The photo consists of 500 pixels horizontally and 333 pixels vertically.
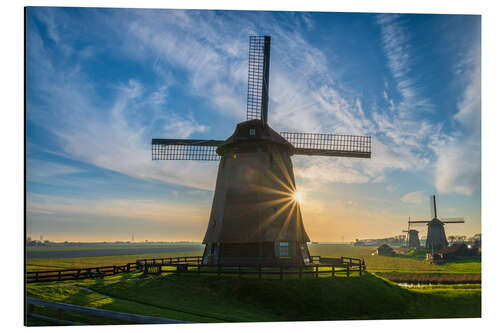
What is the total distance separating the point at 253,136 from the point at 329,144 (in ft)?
13.6

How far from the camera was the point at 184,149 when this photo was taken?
18.9m

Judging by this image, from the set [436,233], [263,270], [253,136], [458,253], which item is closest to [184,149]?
[253,136]

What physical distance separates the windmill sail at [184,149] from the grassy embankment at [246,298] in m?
6.17

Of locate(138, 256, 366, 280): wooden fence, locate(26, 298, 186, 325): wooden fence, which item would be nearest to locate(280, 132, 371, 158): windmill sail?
locate(138, 256, 366, 280): wooden fence

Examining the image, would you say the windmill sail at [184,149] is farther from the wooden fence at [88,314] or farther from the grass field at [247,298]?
the wooden fence at [88,314]

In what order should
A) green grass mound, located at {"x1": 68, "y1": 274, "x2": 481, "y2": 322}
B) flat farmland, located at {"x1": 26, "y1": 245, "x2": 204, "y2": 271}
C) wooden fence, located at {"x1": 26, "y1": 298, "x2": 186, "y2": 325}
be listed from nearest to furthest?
wooden fence, located at {"x1": 26, "y1": 298, "x2": 186, "y2": 325} < green grass mound, located at {"x1": 68, "y1": 274, "x2": 481, "y2": 322} < flat farmland, located at {"x1": 26, "y1": 245, "x2": 204, "y2": 271}

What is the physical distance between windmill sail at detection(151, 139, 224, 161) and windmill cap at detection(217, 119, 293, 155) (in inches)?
46.0

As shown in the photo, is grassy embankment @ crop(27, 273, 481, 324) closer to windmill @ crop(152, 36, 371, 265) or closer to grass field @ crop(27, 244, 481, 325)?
grass field @ crop(27, 244, 481, 325)

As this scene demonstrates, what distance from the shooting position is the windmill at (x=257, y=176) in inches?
642

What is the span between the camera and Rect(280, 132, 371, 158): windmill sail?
18.3m

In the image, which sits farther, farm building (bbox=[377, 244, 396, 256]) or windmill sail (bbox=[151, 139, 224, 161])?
farm building (bbox=[377, 244, 396, 256])

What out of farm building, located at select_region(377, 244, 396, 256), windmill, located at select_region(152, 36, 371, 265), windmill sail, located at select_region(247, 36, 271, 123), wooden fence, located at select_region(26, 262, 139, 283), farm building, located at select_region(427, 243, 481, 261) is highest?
windmill sail, located at select_region(247, 36, 271, 123)

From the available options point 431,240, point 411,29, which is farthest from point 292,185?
point 431,240

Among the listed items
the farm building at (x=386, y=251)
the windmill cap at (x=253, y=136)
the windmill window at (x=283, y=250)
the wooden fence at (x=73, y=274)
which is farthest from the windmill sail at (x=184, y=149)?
the farm building at (x=386, y=251)
